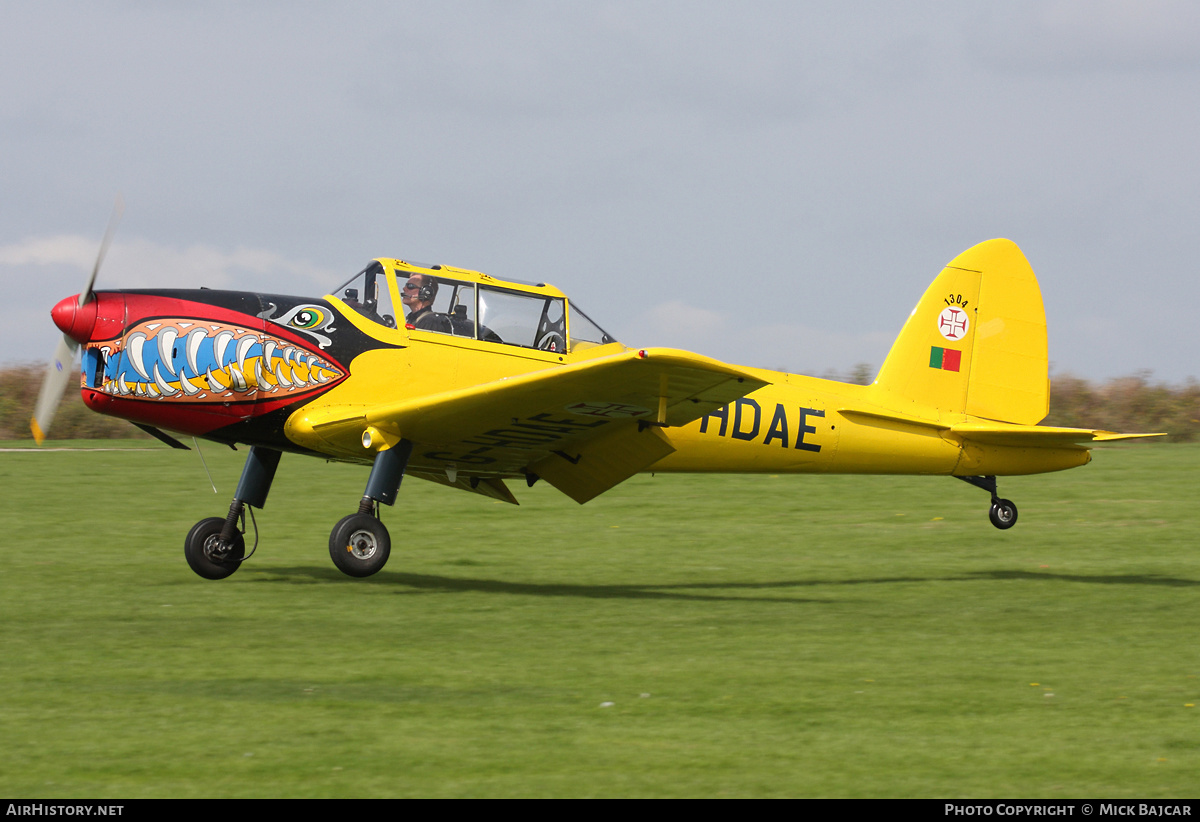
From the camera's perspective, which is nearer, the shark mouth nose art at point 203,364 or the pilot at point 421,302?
the shark mouth nose art at point 203,364

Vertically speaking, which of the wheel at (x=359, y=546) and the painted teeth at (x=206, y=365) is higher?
the painted teeth at (x=206, y=365)

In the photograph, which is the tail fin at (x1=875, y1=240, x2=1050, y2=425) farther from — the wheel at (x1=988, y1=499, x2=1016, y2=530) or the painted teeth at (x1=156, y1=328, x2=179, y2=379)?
the painted teeth at (x1=156, y1=328, x2=179, y2=379)

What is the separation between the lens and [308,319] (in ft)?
32.6

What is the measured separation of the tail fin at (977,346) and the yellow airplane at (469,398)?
0.03 meters

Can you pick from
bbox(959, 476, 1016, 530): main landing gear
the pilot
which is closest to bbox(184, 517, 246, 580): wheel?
the pilot

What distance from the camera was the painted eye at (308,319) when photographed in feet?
32.5

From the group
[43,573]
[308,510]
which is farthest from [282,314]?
[308,510]

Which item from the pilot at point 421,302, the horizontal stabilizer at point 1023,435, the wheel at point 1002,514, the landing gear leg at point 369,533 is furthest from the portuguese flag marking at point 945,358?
the landing gear leg at point 369,533

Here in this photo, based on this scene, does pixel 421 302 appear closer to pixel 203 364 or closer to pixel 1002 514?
pixel 203 364

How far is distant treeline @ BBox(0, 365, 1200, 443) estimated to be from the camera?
2522 centimetres

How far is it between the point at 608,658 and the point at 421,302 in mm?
4229

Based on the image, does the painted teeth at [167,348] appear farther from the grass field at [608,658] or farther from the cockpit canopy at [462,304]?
the grass field at [608,658]

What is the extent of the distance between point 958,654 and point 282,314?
5.86 metres

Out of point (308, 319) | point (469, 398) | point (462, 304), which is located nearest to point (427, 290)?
point (462, 304)
